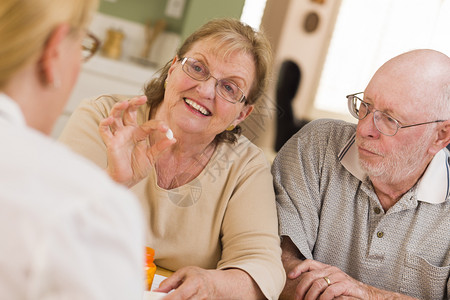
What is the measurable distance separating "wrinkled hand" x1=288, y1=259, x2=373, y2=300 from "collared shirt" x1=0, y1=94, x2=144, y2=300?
1.00 m

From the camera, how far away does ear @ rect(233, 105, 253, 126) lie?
183 cm

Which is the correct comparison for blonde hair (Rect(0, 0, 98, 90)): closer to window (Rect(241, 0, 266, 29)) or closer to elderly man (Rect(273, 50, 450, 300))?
elderly man (Rect(273, 50, 450, 300))

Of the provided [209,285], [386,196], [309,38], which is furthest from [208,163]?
[309,38]

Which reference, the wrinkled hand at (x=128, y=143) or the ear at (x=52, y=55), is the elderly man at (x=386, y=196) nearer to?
the wrinkled hand at (x=128, y=143)

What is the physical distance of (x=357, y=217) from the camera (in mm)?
1828

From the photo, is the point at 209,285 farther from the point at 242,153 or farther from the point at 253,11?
Result: the point at 253,11

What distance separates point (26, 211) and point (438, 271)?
1.41m

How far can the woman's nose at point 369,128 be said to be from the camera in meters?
1.75

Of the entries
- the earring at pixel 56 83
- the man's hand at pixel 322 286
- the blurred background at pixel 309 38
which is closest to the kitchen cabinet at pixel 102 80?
the blurred background at pixel 309 38

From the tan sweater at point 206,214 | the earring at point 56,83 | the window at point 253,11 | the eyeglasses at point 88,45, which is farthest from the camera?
the window at point 253,11

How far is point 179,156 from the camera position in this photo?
68.4 inches

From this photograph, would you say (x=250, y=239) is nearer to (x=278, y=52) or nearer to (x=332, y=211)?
(x=332, y=211)

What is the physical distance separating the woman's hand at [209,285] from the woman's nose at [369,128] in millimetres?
575

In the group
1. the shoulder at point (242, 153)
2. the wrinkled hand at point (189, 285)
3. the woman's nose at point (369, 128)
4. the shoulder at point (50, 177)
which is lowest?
the wrinkled hand at point (189, 285)
